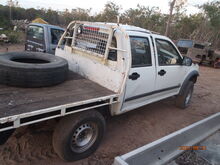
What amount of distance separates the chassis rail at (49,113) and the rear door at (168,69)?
4.44 ft

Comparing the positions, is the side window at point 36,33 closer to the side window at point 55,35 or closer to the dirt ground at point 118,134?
the side window at point 55,35

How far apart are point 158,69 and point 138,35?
0.81 m

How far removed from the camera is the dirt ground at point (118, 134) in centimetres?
252

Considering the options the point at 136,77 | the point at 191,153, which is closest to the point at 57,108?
the point at 136,77

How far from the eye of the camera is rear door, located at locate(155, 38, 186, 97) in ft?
11.6

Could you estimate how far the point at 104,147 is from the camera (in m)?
2.91

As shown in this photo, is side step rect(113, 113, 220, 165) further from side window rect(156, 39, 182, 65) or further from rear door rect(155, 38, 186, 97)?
side window rect(156, 39, 182, 65)

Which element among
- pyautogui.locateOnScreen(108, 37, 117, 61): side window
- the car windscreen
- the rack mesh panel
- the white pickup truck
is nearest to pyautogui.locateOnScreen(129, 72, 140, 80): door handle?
the white pickup truck

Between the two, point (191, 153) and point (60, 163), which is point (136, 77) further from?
point (60, 163)

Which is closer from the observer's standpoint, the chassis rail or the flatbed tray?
the chassis rail

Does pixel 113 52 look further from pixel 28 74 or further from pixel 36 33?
pixel 36 33

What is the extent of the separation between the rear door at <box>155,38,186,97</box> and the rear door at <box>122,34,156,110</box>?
0.25 m

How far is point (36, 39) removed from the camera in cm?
638

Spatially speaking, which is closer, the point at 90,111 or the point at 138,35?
the point at 90,111
